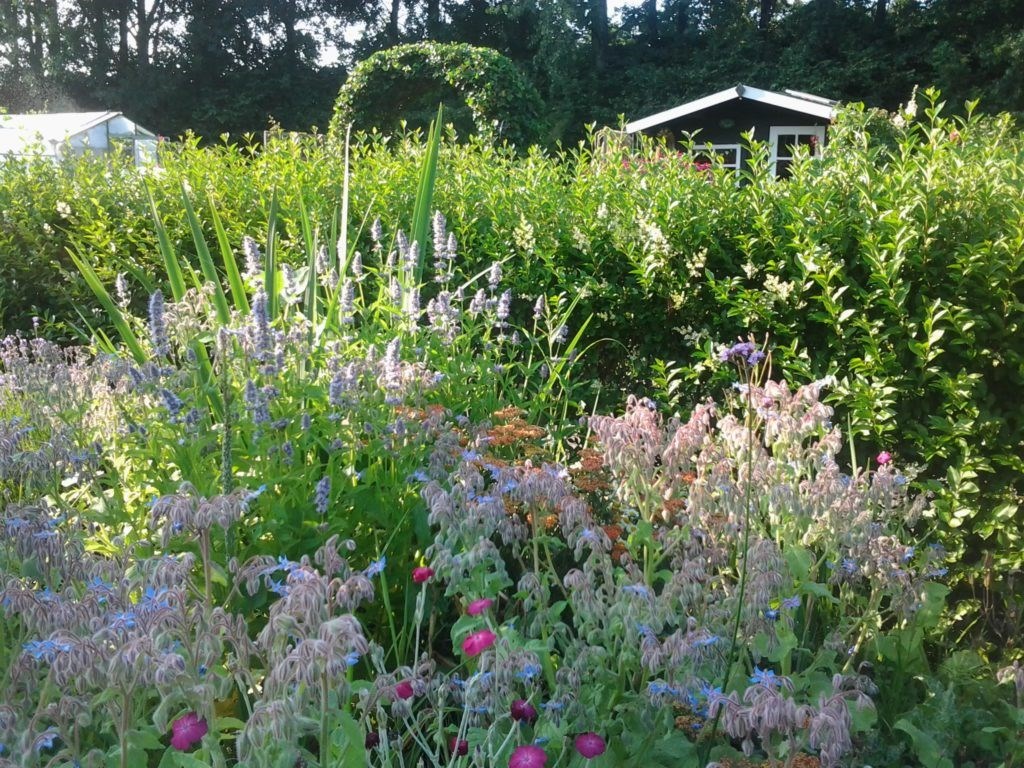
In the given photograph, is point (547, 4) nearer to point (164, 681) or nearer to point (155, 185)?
point (155, 185)

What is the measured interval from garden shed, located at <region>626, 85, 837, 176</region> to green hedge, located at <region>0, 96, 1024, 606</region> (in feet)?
58.1

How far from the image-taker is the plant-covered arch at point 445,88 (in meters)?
14.0

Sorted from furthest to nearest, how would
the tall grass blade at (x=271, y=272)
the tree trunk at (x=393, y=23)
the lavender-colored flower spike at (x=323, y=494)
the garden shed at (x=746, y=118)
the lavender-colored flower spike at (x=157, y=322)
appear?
the tree trunk at (x=393, y=23) < the garden shed at (x=746, y=118) < the tall grass blade at (x=271, y=272) < the lavender-colored flower spike at (x=157, y=322) < the lavender-colored flower spike at (x=323, y=494)

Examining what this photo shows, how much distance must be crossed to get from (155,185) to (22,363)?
2.27 metres

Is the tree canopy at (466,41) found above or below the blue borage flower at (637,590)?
above

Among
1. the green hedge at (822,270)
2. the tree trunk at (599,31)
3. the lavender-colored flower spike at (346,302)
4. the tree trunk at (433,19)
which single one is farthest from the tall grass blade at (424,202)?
the tree trunk at (433,19)

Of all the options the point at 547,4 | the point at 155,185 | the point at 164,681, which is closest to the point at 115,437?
the point at 164,681

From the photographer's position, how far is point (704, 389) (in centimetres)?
399

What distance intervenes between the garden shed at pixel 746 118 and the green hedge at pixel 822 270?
58.1 feet

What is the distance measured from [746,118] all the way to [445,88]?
9650 millimetres

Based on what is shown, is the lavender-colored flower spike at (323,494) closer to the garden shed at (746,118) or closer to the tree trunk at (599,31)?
the garden shed at (746,118)

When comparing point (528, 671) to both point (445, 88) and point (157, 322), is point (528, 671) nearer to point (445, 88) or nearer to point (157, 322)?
point (157, 322)

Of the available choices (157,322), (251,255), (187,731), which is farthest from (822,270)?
(187,731)

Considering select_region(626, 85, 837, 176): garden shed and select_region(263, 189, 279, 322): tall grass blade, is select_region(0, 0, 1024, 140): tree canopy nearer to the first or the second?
select_region(626, 85, 837, 176): garden shed
